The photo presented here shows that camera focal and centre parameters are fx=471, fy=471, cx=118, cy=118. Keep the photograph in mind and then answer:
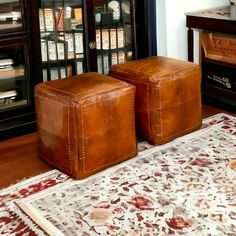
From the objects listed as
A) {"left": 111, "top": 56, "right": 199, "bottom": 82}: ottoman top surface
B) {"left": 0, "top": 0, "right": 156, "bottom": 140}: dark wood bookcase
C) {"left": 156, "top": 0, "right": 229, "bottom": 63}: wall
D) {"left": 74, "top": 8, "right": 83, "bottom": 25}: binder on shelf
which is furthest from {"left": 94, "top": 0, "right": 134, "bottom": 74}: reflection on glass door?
{"left": 111, "top": 56, "right": 199, "bottom": 82}: ottoman top surface

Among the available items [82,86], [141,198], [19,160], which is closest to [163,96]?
[82,86]

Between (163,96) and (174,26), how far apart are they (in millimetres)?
1173

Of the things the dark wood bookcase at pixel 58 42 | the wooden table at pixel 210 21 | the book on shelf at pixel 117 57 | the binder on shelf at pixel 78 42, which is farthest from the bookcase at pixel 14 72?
the wooden table at pixel 210 21

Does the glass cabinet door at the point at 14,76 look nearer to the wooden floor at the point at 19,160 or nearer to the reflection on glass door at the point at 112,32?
the wooden floor at the point at 19,160

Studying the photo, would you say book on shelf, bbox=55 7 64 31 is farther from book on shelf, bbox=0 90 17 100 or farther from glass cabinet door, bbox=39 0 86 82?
book on shelf, bbox=0 90 17 100

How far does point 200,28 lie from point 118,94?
1319 millimetres

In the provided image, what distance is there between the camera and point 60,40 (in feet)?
11.8

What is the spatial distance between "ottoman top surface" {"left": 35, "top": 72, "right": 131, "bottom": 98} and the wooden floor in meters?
0.46

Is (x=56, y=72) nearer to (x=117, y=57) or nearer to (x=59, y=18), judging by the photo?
(x=59, y=18)

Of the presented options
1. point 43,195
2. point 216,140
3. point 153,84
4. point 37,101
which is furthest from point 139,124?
point 43,195

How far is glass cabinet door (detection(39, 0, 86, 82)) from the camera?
3480mm

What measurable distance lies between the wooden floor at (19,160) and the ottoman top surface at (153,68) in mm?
758

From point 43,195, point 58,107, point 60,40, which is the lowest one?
point 43,195

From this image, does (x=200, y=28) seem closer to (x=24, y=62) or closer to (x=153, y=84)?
(x=153, y=84)
